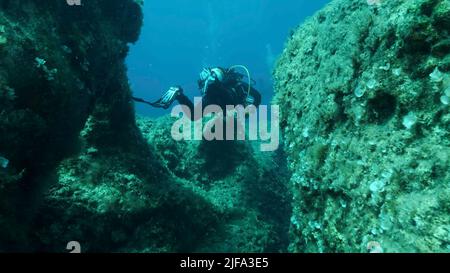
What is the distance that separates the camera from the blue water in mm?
63931

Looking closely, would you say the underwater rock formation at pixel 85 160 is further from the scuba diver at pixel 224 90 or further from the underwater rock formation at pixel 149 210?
the scuba diver at pixel 224 90

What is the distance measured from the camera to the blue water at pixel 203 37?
2517 inches

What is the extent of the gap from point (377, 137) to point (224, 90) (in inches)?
164

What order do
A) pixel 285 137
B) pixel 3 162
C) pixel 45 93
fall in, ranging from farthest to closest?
pixel 285 137 < pixel 45 93 < pixel 3 162

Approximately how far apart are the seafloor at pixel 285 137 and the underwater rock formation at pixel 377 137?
11 millimetres

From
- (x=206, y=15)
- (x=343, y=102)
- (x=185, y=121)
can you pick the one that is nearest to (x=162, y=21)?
(x=206, y=15)

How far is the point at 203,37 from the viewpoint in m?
81.1

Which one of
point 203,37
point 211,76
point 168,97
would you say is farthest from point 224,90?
point 203,37

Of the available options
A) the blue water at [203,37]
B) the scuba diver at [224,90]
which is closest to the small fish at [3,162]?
the scuba diver at [224,90]

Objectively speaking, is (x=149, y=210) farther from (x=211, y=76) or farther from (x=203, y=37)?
(x=203, y=37)

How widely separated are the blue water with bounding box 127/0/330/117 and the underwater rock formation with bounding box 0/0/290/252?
51206mm

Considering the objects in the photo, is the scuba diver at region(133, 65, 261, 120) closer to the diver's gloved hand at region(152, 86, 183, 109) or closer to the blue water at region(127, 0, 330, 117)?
the diver's gloved hand at region(152, 86, 183, 109)

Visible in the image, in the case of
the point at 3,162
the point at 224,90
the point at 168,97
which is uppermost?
the point at 224,90

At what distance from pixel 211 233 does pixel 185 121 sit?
392cm
